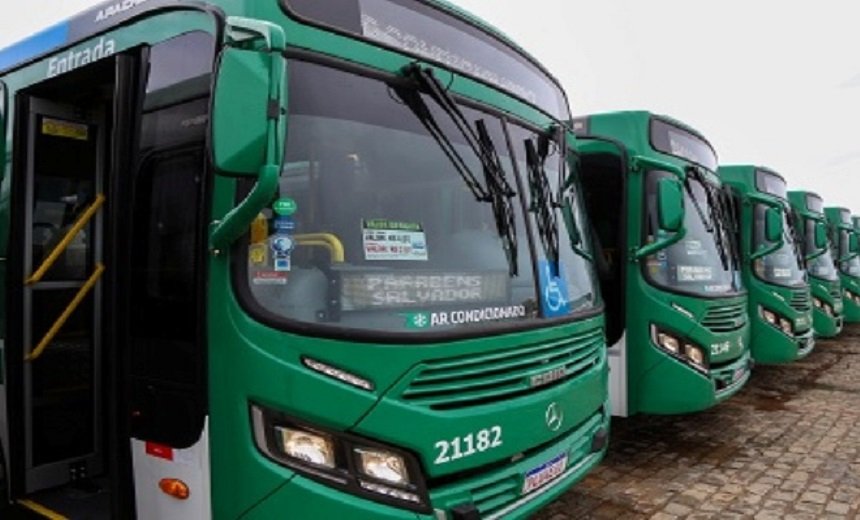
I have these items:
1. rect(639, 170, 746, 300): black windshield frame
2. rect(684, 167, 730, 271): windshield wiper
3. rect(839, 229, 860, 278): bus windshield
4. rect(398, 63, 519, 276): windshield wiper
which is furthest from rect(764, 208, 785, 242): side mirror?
rect(839, 229, 860, 278): bus windshield

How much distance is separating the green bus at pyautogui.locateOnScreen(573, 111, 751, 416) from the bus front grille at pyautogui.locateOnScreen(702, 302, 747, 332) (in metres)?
0.01

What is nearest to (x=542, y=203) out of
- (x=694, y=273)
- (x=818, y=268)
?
→ (x=694, y=273)

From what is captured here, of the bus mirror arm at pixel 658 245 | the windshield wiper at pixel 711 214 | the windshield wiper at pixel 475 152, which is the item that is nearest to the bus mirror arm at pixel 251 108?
the windshield wiper at pixel 475 152

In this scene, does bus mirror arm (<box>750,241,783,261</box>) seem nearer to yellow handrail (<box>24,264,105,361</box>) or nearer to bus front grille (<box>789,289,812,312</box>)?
bus front grille (<box>789,289,812,312</box>)

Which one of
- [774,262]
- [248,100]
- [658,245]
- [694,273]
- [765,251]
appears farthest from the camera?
[774,262]

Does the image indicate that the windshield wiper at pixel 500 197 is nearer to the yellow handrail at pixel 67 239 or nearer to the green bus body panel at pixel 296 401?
the green bus body panel at pixel 296 401

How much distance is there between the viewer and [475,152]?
333cm

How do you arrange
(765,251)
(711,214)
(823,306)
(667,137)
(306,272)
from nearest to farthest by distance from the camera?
(306,272), (667,137), (711,214), (765,251), (823,306)

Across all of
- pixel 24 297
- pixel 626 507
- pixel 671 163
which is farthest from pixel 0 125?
pixel 671 163

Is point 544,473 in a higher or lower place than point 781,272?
lower

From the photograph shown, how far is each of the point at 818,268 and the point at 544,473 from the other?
1125 cm

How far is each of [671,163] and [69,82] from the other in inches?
205

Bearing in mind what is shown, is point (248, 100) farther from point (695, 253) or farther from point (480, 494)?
point (695, 253)

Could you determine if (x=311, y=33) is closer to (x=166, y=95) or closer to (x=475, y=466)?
(x=166, y=95)
